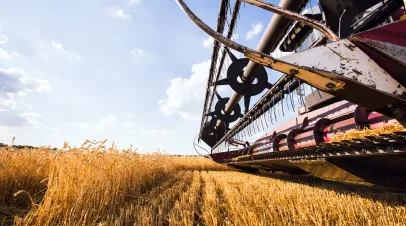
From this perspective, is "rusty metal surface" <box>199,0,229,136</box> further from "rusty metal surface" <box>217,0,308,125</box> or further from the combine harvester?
"rusty metal surface" <box>217,0,308,125</box>

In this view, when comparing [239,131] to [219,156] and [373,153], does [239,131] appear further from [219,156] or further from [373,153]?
[373,153]

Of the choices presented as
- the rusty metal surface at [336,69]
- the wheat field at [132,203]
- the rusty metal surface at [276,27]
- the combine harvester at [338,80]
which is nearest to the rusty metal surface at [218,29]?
the combine harvester at [338,80]

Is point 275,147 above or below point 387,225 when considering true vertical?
above

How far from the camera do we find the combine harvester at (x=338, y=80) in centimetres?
109

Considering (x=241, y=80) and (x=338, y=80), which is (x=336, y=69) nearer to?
(x=338, y=80)

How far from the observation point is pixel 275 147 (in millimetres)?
4566

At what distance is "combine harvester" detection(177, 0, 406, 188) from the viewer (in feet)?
3.57

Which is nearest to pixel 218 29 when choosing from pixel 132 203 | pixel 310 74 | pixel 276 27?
pixel 276 27

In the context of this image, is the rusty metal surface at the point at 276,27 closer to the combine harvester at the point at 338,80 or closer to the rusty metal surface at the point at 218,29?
the combine harvester at the point at 338,80

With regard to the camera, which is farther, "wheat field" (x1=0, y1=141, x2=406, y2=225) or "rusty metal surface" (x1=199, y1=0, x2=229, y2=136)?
"rusty metal surface" (x1=199, y1=0, x2=229, y2=136)

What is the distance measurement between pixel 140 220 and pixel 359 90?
83.9 inches

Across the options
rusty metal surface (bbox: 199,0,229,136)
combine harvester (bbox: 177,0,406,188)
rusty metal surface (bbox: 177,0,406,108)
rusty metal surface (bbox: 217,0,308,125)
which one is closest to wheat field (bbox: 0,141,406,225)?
combine harvester (bbox: 177,0,406,188)

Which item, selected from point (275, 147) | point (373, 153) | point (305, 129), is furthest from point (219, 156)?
point (373, 153)

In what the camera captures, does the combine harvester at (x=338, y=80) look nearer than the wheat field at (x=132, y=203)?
Yes
